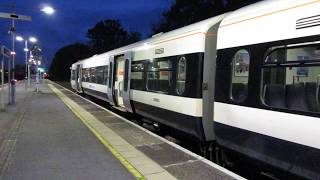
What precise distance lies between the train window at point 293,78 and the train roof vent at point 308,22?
0.89ft

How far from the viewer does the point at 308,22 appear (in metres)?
6.34

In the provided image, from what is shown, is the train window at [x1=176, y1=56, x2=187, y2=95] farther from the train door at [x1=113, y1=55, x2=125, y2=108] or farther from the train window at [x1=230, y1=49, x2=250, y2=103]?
the train door at [x1=113, y1=55, x2=125, y2=108]

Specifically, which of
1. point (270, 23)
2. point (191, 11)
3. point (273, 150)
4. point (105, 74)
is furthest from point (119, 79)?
point (191, 11)

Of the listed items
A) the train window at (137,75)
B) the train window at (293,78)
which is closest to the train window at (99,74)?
the train window at (137,75)

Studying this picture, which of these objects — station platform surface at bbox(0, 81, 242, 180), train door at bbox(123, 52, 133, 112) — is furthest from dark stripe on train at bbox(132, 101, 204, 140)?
train door at bbox(123, 52, 133, 112)

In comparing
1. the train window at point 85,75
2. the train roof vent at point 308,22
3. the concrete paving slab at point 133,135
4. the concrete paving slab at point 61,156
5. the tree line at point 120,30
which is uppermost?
the tree line at point 120,30

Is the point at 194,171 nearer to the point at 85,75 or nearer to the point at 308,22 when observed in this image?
the point at 308,22

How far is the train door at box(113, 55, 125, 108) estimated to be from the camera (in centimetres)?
1953

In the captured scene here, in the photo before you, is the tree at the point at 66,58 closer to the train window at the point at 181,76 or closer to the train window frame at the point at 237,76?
the train window at the point at 181,76

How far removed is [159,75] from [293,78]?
687 cm

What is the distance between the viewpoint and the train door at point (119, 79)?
64.1 feet

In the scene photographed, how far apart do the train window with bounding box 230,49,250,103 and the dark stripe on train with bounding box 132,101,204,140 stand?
61.7 inches

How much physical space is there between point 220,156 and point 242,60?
2.56 meters

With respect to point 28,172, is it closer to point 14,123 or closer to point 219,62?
point 219,62
